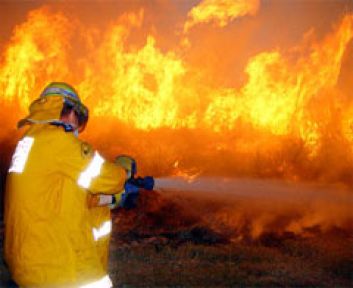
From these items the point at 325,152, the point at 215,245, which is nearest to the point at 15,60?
the point at 215,245

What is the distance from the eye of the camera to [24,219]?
2.34m

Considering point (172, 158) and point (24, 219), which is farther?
point (172, 158)

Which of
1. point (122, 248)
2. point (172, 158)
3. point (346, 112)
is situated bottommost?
point (122, 248)

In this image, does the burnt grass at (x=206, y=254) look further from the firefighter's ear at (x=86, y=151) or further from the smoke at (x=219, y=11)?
the smoke at (x=219, y=11)

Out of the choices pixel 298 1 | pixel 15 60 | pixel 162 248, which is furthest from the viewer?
pixel 15 60

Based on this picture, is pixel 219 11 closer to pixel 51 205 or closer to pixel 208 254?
pixel 208 254

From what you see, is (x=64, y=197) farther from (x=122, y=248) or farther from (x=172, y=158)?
(x=172, y=158)

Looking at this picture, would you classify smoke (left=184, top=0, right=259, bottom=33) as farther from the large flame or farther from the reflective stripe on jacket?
the reflective stripe on jacket

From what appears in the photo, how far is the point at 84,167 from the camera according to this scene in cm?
235

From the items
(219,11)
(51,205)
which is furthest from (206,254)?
(219,11)

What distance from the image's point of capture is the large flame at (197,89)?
35.6 ft

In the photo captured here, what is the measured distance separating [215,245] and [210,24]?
561 centimetres

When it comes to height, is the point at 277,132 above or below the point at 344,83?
below

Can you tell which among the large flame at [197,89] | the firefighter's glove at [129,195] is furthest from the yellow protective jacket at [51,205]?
the large flame at [197,89]
